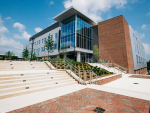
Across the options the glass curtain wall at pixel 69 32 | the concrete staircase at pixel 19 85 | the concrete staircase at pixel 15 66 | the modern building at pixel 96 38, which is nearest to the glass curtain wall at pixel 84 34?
the modern building at pixel 96 38

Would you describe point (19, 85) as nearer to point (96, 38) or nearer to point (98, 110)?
point (98, 110)

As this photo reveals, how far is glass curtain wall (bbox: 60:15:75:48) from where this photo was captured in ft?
78.6

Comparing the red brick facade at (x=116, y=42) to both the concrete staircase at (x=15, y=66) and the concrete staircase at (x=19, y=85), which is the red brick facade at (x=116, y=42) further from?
the concrete staircase at (x=19, y=85)

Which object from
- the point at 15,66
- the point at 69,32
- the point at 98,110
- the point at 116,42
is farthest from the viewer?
the point at 69,32

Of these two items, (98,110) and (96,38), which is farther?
(96,38)

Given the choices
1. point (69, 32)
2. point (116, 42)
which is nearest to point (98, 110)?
point (116, 42)

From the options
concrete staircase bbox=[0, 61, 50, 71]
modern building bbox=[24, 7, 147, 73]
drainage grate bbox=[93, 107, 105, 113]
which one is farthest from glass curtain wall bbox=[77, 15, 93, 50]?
drainage grate bbox=[93, 107, 105, 113]

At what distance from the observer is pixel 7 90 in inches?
183

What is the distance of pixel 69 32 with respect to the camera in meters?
25.1

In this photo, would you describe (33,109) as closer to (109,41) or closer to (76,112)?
(76,112)

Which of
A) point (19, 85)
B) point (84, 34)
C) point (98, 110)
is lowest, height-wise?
point (98, 110)

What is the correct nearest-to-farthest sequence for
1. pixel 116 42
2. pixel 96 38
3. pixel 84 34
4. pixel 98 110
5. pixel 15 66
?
pixel 98 110, pixel 15 66, pixel 116 42, pixel 84 34, pixel 96 38

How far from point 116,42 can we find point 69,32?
14081 millimetres

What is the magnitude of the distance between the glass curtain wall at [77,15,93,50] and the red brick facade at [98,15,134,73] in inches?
131
